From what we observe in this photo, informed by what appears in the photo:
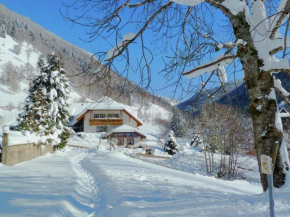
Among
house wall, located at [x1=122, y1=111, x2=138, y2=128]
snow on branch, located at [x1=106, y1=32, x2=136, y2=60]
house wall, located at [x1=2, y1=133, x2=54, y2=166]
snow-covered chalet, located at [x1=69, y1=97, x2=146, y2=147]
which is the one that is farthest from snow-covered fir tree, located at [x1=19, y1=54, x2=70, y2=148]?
house wall, located at [x1=122, y1=111, x2=138, y2=128]

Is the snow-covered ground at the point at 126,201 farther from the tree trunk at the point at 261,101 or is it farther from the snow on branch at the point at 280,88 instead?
the snow on branch at the point at 280,88

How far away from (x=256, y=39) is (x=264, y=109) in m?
1.24

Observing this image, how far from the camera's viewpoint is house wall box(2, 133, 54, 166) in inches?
397

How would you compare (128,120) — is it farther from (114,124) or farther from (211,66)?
(211,66)

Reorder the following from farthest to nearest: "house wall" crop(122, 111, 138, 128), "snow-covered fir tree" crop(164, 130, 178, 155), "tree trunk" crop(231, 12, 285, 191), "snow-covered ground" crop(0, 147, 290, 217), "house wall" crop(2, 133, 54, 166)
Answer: "house wall" crop(122, 111, 138, 128)
"snow-covered fir tree" crop(164, 130, 178, 155)
"house wall" crop(2, 133, 54, 166)
"tree trunk" crop(231, 12, 285, 191)
"snow-covered ground" crop(0, 147, 290, 217)

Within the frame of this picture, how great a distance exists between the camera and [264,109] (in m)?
4.18

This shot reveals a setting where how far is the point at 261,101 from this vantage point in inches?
165

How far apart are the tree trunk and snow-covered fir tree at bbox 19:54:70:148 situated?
17408 millimetres

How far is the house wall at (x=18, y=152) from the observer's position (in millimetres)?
10086

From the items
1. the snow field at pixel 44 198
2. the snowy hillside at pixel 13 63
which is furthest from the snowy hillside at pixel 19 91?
the snow field at pixel 44 198

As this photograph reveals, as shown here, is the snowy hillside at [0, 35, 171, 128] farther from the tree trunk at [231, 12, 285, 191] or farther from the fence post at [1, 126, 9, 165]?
the tree trunk at [231, 12, 285, 191]

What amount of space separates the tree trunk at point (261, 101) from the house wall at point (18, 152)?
9.82 metres

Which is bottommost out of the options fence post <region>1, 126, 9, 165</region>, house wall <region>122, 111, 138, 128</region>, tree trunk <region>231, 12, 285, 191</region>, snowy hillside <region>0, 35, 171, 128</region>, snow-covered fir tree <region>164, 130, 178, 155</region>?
snow-covered fir tree <region>164, 130, 178, 155</region>

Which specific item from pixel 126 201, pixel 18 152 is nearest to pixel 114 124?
pixel 18 152
